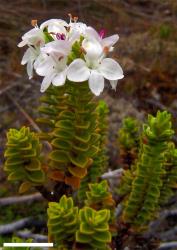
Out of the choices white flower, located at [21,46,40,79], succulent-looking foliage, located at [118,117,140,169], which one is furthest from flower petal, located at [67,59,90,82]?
succulent-looking foliage, located at [118,117,140,169]

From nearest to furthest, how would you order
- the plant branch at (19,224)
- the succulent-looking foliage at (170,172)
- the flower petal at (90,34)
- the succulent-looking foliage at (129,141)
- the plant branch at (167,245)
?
the flower petal at (90,34), the succulent-looking foliage at (170,172), the succulent-looking foliage at (129,141), the plant branch at (167,245), the plant branch at (19,224)

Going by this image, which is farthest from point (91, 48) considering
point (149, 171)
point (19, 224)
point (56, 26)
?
point (19, 224)

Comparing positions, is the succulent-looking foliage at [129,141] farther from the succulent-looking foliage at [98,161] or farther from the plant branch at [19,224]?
the plant branch at [19,224]

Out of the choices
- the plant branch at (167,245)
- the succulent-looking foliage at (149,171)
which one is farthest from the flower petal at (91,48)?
the plant branch at (167,245)

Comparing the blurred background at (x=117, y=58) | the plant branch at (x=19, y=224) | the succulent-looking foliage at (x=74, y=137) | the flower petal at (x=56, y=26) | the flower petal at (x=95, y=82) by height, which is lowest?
the plant branch at (x=19, y=224)

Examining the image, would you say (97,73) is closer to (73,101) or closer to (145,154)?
(73,101)

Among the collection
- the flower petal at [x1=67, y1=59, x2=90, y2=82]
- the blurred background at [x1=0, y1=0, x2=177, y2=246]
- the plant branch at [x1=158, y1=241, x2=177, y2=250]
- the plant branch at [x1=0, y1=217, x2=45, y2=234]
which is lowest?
the plant branch at [x1=0, y1=217, x2=45, y2=234]

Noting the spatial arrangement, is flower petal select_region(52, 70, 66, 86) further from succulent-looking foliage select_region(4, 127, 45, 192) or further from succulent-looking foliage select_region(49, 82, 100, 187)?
succulent-looking foliage select_region(4, 127, 45, 192)

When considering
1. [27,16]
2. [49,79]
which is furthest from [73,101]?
[27,16]
